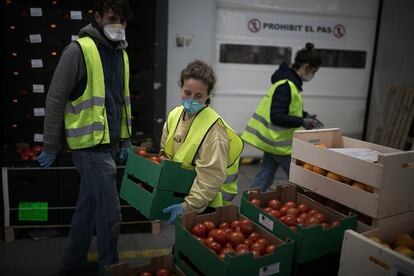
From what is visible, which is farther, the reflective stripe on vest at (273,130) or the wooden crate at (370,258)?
the reflective stripe on vest at (273,130)

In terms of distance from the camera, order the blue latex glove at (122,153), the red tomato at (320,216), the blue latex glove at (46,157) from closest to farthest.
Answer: the red tomato at (320,216) → the blue latex glove at (46,157) → the blue latex glove at (122,153)

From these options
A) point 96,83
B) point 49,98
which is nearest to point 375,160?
point 96,83

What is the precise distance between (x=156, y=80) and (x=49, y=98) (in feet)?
9.33

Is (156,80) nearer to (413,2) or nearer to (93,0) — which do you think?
(93,0)

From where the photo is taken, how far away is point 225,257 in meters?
1.72

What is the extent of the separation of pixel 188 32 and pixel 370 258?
434 centimetres

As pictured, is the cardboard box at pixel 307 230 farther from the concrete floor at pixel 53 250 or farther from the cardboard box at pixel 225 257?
the concrete floor at pixel 53 250

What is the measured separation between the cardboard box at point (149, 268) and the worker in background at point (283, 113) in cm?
199

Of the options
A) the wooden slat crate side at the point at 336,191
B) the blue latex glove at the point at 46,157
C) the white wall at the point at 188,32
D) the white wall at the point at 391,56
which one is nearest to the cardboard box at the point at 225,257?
the wooden slat crate side at the point at 336,191

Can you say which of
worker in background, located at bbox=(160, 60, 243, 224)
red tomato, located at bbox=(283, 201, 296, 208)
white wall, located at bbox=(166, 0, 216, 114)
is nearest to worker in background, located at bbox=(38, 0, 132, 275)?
worker in background, located at bbox=(160, 60, 243, 224)

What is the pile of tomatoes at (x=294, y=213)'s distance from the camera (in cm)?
221

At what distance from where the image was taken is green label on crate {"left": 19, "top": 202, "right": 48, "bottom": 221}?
358cm

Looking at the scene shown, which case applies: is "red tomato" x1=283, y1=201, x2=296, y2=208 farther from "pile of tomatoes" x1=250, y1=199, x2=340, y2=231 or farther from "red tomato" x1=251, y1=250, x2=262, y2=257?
"red tomato" x1=251, y1=250, x2=262, y2=257

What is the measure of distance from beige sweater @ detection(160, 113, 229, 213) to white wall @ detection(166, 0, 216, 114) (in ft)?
11.8
